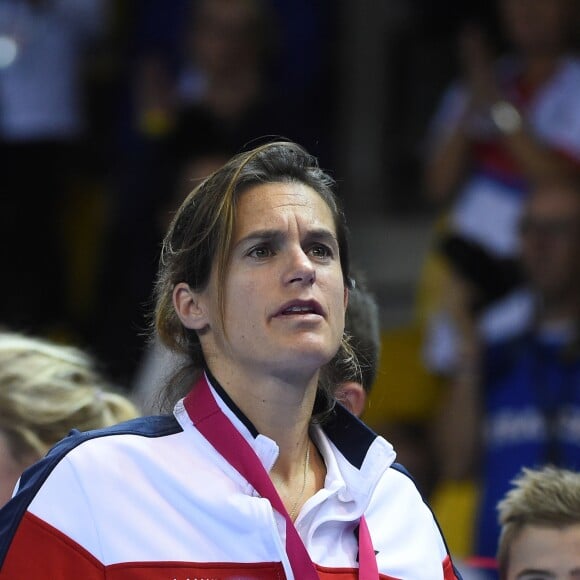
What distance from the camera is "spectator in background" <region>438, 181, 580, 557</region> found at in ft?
15.3

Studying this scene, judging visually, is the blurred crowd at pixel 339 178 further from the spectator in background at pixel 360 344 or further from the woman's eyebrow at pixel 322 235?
→ the woman's eyebrow at pixel 322 235

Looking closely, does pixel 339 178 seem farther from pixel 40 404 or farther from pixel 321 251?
pixel 321 251

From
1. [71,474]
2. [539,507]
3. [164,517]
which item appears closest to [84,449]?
[71,474]

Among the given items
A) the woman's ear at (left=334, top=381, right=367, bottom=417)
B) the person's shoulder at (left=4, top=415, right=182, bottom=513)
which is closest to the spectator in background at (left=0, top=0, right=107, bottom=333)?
the woman's ear at (left=334, top=381, right=367, bottom=417)

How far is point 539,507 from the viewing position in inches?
108

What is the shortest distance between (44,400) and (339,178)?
3008 mm

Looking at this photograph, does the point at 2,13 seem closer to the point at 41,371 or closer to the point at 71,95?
the point at 71,95

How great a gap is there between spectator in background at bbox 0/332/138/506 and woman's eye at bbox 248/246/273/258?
738 mm

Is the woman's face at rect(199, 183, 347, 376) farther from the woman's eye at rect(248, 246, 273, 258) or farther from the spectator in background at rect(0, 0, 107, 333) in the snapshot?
the spectator in background at rect(0, 0, 107, 333)

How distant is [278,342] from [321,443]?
30cm

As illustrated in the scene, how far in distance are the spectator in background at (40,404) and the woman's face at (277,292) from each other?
22.3 inches

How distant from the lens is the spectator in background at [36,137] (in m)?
6.22

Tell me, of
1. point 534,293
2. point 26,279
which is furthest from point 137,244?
point 534,293

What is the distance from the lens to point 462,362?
5.14 meters
